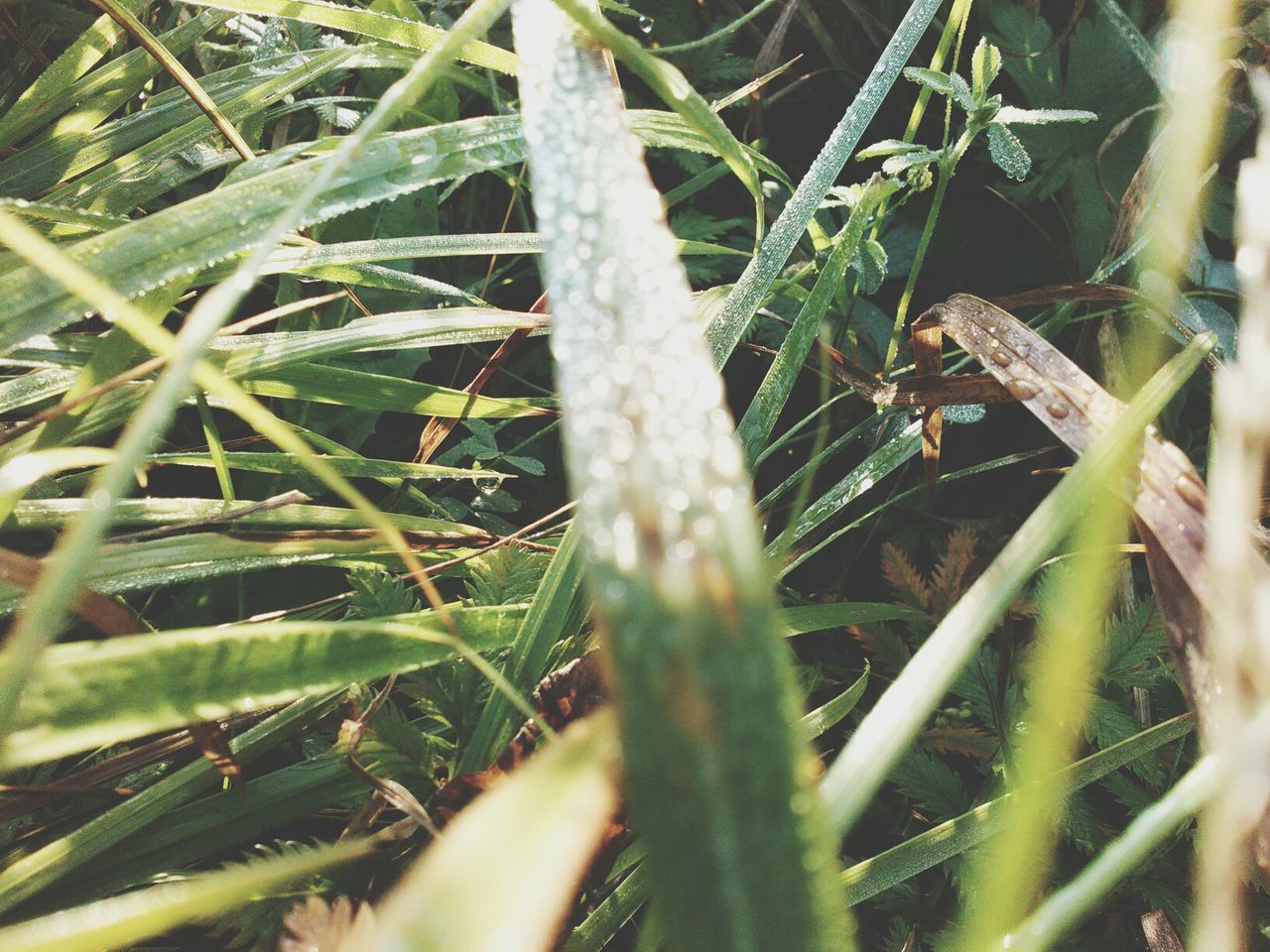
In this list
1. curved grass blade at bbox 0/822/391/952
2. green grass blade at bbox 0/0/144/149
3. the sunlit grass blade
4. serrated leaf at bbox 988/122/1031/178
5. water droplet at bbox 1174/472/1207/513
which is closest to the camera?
the sunlit grass blade

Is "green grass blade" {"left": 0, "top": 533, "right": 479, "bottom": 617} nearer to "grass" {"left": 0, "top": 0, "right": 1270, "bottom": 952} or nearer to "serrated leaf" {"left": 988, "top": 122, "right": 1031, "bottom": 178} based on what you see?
"grass" {"left": 0, "top": 0, "right": 1270, "bottom": 952}

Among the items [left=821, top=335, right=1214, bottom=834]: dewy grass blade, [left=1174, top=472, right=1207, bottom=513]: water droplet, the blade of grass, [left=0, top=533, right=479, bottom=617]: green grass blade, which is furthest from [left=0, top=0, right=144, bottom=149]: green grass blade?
[left=1174, top=472, right=1207, bottom=513]: water droplet

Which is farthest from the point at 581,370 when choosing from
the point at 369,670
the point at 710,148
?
the point at 710,148

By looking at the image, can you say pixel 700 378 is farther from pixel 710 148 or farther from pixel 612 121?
pixel 710 148

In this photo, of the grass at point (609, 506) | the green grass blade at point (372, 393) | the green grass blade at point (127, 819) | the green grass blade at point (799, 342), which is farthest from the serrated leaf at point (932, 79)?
the green grass blade at point (127, 819)

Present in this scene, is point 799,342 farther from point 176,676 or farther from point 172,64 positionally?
point 172,64
